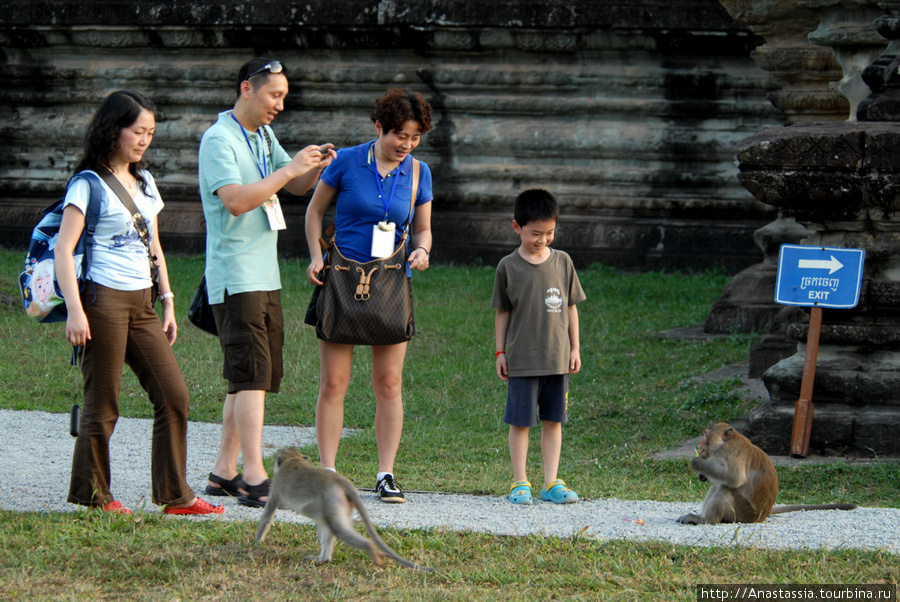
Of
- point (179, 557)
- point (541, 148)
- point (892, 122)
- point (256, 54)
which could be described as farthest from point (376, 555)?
point (256, 54)

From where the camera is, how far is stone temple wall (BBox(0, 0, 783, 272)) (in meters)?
13.0

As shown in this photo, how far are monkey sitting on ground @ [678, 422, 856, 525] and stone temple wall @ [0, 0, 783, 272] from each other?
841 centimetres

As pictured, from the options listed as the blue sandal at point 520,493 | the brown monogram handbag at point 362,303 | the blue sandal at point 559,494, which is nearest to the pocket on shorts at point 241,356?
the brown monogram handbag at point 362,303

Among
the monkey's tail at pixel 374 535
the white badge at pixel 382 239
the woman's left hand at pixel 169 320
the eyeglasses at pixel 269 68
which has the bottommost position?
the monkey's tail at pixel 374 535

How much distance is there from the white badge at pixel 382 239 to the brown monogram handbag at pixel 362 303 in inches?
1.2

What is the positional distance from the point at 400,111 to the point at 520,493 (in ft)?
5.96

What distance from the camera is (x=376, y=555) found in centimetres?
390

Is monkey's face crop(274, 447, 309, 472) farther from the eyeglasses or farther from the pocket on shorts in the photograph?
Result: the eyeglasses

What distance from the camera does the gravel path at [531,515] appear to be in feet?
14.5

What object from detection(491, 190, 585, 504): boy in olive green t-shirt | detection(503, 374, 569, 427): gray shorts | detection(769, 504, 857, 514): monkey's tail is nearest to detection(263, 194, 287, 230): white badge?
detection(491, 190, 585, 504): boy in olive green t-shirt

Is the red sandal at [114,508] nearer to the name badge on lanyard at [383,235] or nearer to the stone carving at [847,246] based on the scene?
the name badge on lanyard at [383,235]

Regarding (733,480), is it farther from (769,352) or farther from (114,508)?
(769,352)

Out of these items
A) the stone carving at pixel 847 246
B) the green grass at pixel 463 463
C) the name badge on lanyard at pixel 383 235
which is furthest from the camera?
the stone carving at pixel 847 246

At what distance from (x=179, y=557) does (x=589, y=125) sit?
1019 centimetres
